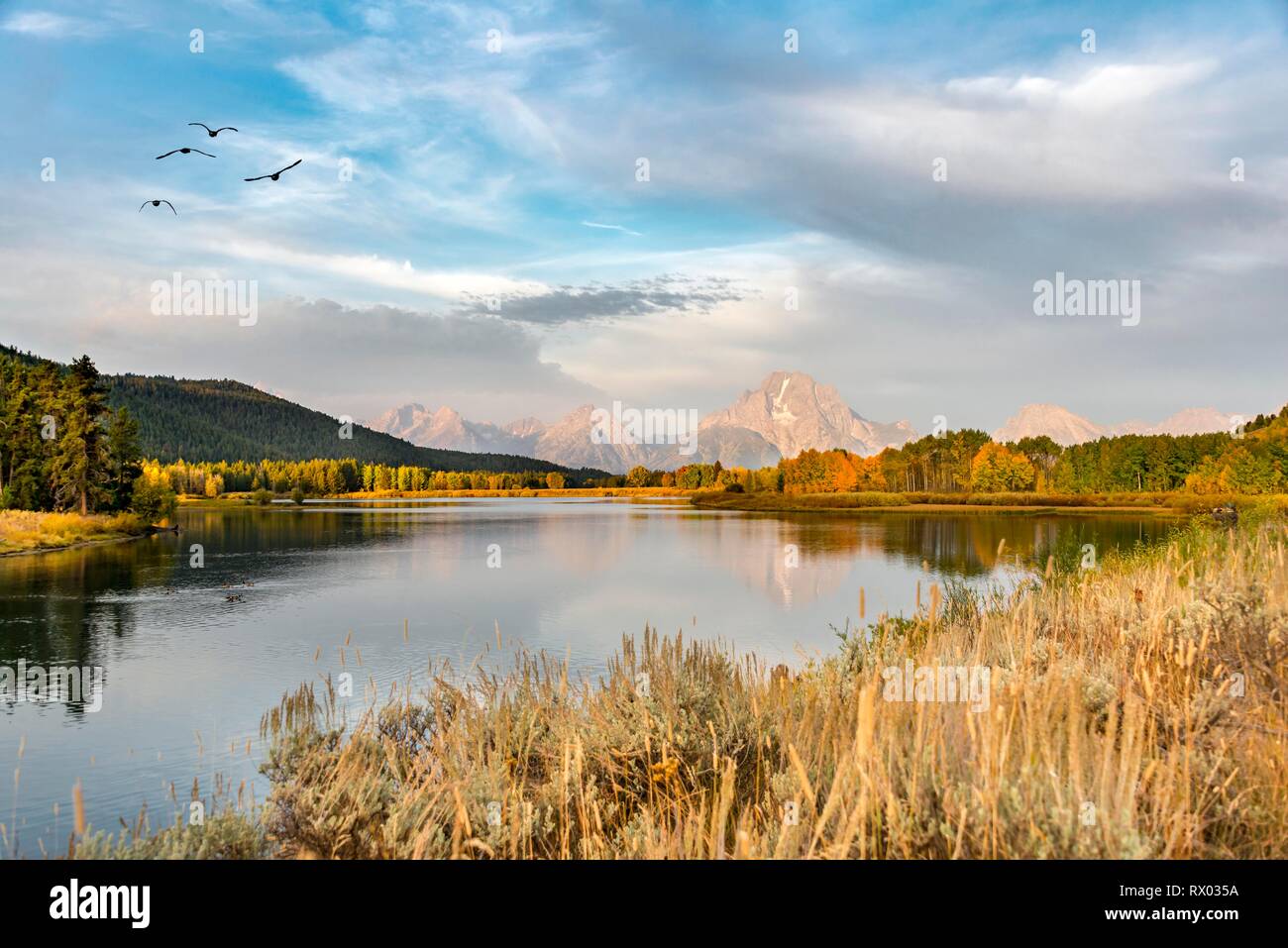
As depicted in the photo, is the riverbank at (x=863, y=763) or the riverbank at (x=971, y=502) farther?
the riverbank at (x=971, y=502)

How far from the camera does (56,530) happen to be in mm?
61656

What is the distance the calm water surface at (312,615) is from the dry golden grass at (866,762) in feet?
11.5

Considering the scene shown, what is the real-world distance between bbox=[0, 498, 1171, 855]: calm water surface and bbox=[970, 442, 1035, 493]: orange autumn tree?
8857 centimetres

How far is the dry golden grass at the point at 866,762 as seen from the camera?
16.4ft

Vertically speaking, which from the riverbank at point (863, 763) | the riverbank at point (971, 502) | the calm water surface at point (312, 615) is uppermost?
the riverbank at point (863, 763)

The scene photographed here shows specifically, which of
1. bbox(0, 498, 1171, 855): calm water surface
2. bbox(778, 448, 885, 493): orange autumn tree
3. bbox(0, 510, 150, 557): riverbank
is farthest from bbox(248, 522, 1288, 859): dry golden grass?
bbox(778, 448, 885, 493): orange autumn tree

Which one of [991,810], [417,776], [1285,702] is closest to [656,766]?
[417,776]

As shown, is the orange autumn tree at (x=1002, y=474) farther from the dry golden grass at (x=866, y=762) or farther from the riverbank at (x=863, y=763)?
the dry golden grass at (x=866, y=762)

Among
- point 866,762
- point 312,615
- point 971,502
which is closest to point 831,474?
point 971,502

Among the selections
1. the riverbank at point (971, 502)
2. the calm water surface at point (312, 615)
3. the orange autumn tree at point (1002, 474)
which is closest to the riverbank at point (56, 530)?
the calm water surface at point (312, 615)

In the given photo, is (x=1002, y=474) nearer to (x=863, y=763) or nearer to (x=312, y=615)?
(x=312, y=615)

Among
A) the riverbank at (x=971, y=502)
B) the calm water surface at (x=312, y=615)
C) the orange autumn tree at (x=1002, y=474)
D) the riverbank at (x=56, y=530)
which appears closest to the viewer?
the calm water surface at (x=312, y=615)
